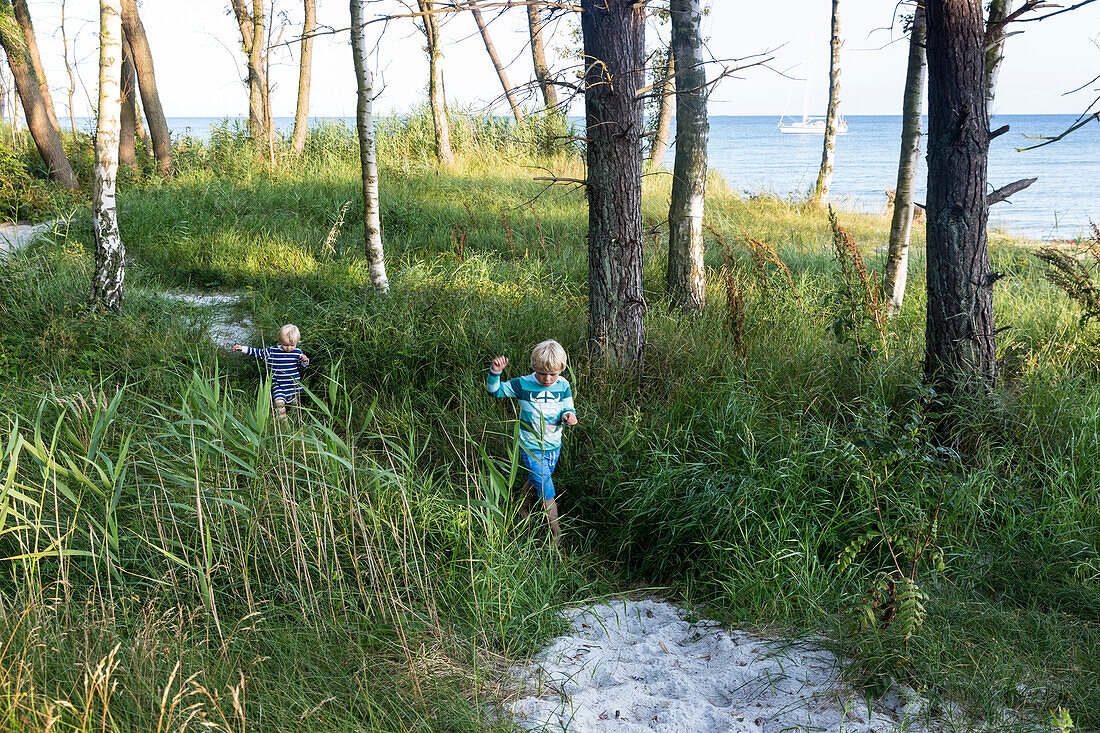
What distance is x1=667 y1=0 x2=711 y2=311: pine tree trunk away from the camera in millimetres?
6762

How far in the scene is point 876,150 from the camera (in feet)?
192

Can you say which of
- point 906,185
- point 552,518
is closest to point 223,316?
point 552,518

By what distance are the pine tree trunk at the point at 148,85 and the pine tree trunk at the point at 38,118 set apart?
5.13 feet

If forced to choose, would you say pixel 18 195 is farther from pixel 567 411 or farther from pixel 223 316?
pixel 567 411

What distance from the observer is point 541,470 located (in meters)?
4.01

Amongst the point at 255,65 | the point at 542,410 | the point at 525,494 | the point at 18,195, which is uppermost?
the point at 255,65

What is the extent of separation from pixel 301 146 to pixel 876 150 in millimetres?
57085

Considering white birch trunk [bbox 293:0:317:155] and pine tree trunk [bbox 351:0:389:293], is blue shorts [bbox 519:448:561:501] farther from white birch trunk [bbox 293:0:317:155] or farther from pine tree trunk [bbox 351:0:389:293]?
white birch trunk [bbox 293:0:317:155]

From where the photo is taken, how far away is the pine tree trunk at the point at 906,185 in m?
6.43

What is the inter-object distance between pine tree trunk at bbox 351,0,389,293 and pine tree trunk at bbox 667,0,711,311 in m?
3.03

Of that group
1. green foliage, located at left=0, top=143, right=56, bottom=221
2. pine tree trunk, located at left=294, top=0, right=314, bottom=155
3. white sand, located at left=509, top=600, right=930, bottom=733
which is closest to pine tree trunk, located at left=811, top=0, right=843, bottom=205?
pine tree trunk, located at left=294, top=0, right=314, bottom=155

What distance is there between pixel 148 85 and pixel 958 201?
1419 centimetres

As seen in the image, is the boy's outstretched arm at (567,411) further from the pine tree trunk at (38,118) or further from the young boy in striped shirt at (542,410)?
the pine tree trunk at (38,118)

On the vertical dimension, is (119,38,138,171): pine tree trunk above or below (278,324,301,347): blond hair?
above
